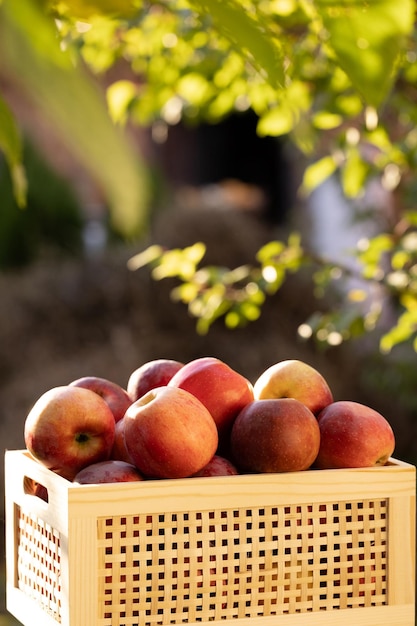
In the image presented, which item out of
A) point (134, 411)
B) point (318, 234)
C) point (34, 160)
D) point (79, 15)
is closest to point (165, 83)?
point (134, 411)

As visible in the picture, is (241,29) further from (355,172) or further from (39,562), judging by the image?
(355,172)

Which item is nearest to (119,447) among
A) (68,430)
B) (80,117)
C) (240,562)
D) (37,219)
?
(68,430)

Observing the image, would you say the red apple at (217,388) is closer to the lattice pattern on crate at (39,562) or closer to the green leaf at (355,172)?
the lattice pattern on crate at (39,562)

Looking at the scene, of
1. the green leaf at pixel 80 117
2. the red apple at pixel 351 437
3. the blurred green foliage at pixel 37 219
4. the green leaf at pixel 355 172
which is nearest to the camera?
the green leaf at pixel 80 117

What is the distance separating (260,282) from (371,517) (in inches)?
29.2

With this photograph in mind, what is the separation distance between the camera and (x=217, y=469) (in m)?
0.95

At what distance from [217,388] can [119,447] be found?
0.13 m

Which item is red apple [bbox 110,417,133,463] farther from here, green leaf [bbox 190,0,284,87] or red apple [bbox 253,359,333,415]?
green leaf [bbox 190,0,284,87]

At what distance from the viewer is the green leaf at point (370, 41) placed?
0.66ft

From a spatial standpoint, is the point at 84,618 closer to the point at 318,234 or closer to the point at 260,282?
the point at 260,282

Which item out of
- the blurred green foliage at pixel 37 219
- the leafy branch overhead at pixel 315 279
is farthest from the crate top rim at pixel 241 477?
the blurred green foliage at pixel 37 219

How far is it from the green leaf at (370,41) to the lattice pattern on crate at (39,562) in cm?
79

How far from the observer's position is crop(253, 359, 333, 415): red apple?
3.44 feet

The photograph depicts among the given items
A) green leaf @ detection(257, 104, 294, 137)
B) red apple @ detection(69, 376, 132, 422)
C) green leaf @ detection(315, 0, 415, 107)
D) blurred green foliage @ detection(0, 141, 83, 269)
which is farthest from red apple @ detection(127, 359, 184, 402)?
blurred green foliage @ detection(0, 141, 83, 269)
